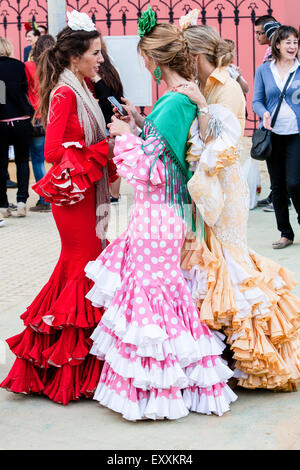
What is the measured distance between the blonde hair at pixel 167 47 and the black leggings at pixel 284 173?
3.55 metres

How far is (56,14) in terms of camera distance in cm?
862

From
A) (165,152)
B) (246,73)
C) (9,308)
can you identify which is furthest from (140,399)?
(246,73)

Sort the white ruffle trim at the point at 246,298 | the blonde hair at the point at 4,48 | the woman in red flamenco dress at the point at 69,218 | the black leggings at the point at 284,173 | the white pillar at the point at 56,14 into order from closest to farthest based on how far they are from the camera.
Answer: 1. the white ruffle trim at the point at 246,298
2. the woman in red flamenco dress at the point at 69,218
3. the black leggings at the point at 284,173
4. the white pillar at the point at 56,14
5. the blonde hair at the point at 4,48

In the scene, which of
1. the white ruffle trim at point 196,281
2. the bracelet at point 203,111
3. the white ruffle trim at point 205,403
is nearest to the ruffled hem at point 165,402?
the white ruffle trim at point 205,403

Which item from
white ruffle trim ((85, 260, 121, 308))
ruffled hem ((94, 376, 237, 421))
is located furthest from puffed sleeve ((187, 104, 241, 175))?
ruffled hem ((94, 376, 237, 421))

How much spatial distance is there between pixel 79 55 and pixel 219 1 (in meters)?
11.2

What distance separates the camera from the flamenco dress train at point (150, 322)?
3707 millimetres

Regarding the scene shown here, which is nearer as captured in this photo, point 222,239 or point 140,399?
point 140,399

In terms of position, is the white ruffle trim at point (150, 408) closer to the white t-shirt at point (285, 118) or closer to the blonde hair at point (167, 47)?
the blonde hair at point (167, 47)

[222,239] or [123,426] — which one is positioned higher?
[222,239]

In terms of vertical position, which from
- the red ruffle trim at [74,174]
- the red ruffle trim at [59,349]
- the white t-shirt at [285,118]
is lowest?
the red ruffle trim at [59,349]

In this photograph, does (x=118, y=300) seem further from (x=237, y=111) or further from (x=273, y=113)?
(x=273, y=113)

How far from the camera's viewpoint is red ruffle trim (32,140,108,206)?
3.97 meters

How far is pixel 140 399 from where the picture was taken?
149 inches
